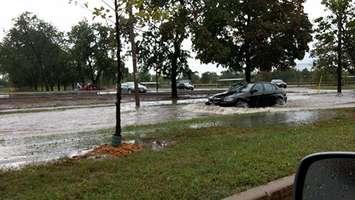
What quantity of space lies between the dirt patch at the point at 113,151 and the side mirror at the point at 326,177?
7.58 metres

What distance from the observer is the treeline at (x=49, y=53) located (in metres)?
87.5

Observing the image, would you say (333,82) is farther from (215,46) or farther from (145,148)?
(145,148)

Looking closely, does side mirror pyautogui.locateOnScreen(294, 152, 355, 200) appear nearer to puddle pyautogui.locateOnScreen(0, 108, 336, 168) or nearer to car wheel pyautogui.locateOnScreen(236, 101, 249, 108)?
puddle pyautogui.locateOnScreen(0, 108, 336, 168)

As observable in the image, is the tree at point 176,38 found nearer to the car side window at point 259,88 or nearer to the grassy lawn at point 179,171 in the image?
the car side window at point 259,88

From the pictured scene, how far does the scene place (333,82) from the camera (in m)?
80.1

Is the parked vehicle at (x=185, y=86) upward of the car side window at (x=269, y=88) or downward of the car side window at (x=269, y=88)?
downward

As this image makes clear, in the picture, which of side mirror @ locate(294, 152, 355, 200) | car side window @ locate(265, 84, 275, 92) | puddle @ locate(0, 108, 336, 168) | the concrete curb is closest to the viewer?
side mirror @ locate(294, 152, 355, 200)

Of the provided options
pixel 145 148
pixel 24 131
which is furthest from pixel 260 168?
pixel 24 131

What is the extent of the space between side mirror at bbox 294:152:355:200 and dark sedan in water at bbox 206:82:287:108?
26372 mm

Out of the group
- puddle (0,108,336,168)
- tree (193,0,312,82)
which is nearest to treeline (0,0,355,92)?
tree (193,0,312,82)

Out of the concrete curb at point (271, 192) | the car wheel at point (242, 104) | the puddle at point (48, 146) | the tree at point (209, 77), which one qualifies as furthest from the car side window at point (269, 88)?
the tree at point (209, 77)

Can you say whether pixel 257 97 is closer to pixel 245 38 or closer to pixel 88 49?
pixel 245 38

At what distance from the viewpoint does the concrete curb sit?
289 inches

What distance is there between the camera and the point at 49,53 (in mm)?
88875
